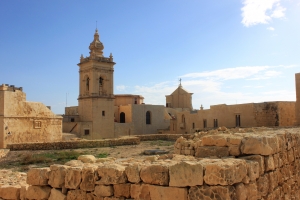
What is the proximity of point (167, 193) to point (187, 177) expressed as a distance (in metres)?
0.32

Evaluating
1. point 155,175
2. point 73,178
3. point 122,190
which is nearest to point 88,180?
point 73,178

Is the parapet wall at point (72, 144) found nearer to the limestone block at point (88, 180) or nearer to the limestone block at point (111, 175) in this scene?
the limestone block at point (88, 180)

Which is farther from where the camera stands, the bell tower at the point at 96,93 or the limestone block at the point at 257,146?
the bell tower at the point at 96,93

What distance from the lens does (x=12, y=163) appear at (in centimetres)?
1376

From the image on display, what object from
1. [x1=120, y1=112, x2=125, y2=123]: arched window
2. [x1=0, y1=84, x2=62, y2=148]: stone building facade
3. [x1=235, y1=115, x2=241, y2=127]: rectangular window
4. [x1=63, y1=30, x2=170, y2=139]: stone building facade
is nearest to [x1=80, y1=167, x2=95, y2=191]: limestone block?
[x1=235, y1=115, x2=241, y2=127]: rectangular window

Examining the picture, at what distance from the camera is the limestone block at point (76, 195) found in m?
3.85

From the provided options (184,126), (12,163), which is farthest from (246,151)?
(184,126)

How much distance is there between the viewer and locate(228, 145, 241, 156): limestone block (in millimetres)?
4090

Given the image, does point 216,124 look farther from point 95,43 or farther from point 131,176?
point 131,176

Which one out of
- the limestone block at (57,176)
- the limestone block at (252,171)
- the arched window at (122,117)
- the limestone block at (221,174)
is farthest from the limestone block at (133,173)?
the arched window at (122,117)

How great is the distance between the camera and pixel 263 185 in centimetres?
394

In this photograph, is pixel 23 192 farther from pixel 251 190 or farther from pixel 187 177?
pixel 251 190

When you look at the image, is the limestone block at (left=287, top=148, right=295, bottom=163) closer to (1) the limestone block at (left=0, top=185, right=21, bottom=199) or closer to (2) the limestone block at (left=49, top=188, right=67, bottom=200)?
(2) the limestone block at (left=49, top=188, right=67, bottom=200)

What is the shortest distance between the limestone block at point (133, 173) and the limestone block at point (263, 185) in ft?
5.19
